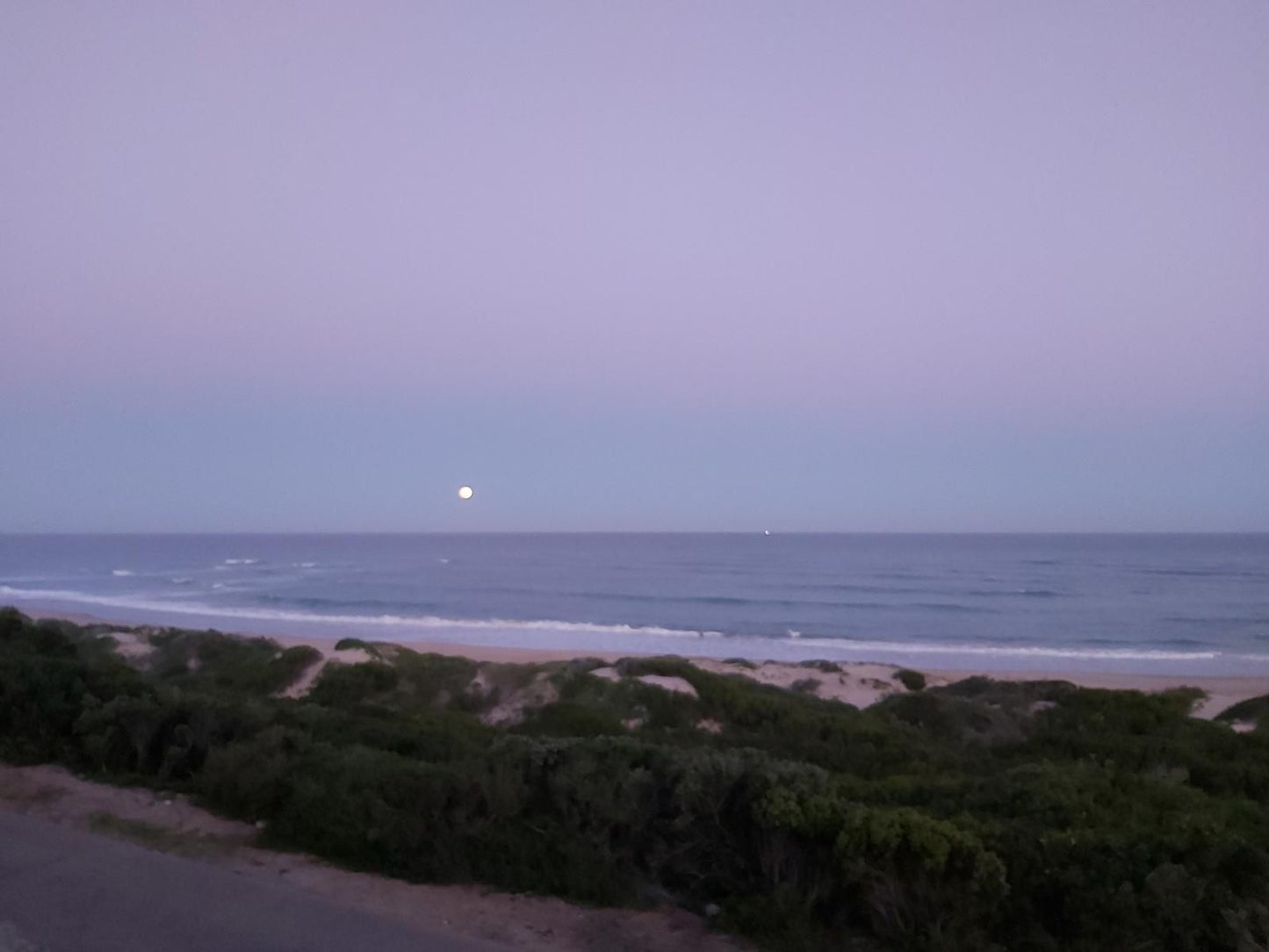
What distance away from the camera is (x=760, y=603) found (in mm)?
48125

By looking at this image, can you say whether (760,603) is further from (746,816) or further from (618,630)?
(746,816)

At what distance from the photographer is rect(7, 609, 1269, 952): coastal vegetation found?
567 cm

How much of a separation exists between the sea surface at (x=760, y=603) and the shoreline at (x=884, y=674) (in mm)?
2140

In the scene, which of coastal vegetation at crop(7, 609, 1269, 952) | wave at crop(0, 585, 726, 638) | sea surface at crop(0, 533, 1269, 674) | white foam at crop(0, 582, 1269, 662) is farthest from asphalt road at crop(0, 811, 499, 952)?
wave at crop(0, 585, 726, 638)

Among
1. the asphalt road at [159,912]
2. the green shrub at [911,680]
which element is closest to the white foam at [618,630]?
the green shrub at [911,680]

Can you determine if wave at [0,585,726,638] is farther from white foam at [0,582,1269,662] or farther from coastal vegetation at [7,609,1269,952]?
coastal vegetation at [7,609,1269,952]

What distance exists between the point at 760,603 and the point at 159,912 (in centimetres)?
4397

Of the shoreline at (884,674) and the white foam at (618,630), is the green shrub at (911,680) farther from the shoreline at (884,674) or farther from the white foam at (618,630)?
the white foam at (618,630)

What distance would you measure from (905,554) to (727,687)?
256 feet

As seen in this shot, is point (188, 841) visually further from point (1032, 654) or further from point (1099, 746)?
point (1032, 654)

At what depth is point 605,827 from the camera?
22.1 feet

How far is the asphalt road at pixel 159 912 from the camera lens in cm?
471

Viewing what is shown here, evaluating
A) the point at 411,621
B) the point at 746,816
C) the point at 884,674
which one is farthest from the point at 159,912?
the point at 411,621

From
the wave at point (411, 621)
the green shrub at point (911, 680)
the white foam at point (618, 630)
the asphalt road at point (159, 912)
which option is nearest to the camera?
the asphalt road at point (159, 912)
